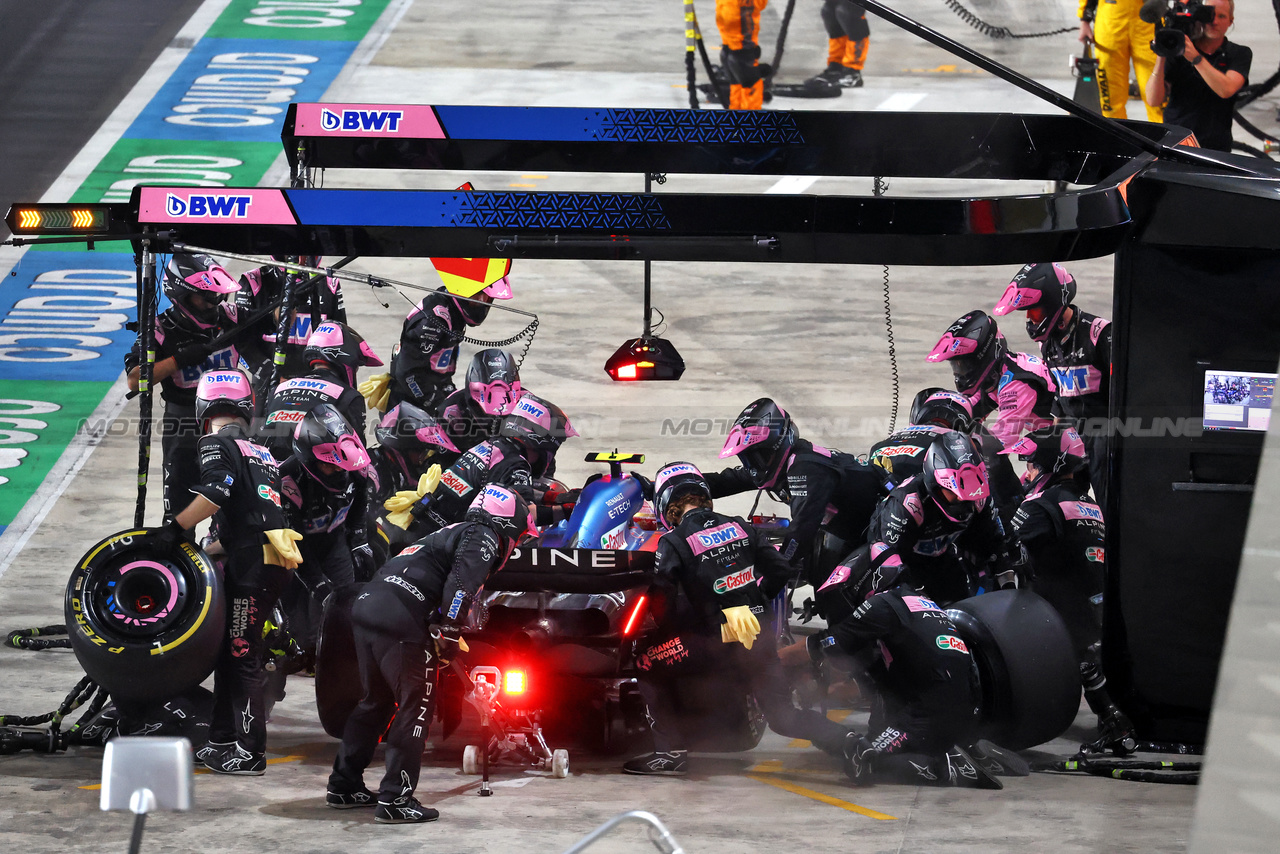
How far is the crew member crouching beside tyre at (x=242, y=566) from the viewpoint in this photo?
27.2 ft

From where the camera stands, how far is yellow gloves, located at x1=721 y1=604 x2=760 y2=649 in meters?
8.39

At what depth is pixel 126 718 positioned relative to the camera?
8.34m

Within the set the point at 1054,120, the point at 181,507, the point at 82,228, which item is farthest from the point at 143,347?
the point at 1054,120

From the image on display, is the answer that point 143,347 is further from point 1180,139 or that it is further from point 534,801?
point 1180,139

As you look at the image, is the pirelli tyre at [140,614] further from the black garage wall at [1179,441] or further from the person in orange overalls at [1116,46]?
the person in orange overalls at [1116,46]

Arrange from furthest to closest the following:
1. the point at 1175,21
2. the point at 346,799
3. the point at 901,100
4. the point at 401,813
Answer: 1. the point at 901,100
2. the point at 1175,21
3. the point at 346,799
4. the point at 401,813

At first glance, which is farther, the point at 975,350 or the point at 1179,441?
the point at 975,350

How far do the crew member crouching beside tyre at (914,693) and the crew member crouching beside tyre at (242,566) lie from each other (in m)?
2.90

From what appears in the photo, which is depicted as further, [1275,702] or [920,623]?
[920,623]

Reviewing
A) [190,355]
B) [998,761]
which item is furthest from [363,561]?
[998,761]

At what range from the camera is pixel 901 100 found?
21.4m

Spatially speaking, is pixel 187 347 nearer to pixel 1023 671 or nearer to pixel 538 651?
pixel 538 651

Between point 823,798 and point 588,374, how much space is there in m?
8.13

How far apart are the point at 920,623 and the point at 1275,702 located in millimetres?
4935
